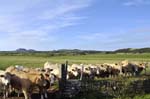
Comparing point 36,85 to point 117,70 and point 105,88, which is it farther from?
point 117,70

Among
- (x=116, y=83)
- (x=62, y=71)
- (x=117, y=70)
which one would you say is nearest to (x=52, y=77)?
(x=62, y=71)

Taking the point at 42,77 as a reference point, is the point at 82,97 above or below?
below

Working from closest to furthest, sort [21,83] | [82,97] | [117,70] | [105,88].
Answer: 1. [21,83]
2. [82,97]
3. [105,88]
4. [117,70]

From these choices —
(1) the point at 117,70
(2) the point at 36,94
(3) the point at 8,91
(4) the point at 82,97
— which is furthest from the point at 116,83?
(1) the point at 117,70

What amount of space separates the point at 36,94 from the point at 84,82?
14.0 feet

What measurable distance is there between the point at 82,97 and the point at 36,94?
343cm

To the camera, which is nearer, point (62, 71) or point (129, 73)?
point (62, 71)

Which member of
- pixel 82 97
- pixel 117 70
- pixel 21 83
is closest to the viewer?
pixel 21 83

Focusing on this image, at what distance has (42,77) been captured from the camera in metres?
22.5

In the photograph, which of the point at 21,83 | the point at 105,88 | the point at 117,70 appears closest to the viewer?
the point at 21,83

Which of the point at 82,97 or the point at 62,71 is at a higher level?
the point at 62,71

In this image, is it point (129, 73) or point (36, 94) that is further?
point (129, 73)

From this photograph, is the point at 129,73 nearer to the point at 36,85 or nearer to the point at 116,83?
the point at 116,83

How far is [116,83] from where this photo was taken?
26938 mm
